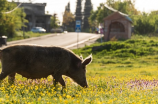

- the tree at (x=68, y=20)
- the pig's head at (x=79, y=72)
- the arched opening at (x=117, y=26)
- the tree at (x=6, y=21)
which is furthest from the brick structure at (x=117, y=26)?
the tree at (x=68, y=20)

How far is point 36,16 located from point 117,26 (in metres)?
44.6

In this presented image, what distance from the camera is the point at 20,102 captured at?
7.31 m

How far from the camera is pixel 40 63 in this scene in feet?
34.5

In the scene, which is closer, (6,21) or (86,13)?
(6,21)

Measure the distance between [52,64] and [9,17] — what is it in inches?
1751

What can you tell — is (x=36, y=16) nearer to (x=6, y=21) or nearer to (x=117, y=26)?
(x=6, y=21)

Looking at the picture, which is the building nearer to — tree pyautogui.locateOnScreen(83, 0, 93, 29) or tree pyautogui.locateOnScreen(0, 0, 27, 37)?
tree pyautogui.locateOnScreen(0, 0, 27, 37)

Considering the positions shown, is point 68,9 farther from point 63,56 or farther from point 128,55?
point 63,56

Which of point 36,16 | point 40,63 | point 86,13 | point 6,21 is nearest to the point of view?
point 40,63

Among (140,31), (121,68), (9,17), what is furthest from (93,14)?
(121,68)

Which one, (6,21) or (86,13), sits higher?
(86,13)

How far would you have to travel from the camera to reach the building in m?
92.5

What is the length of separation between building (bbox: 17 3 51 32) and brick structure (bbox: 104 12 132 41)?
4019 centimetres

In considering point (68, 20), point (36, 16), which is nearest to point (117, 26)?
point (36, 16)
